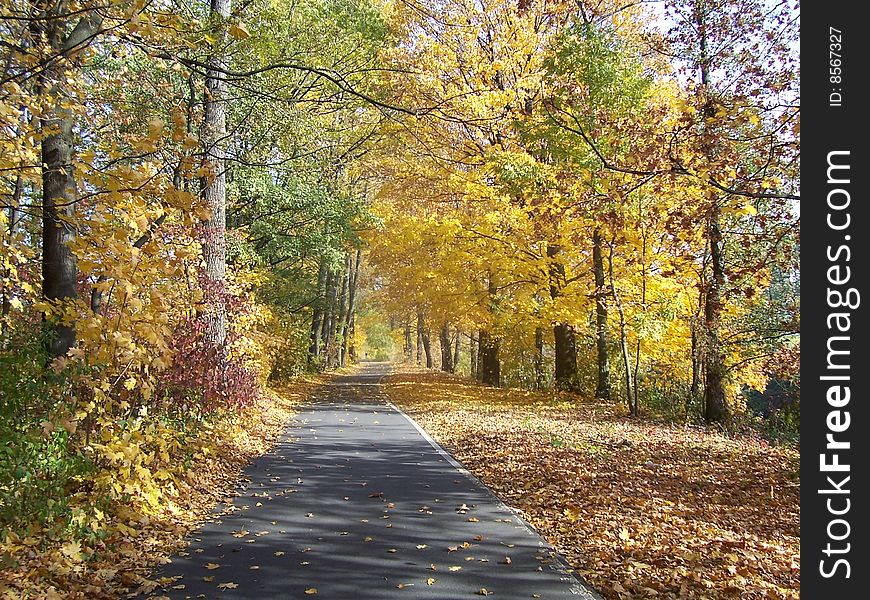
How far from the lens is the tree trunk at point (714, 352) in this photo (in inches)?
530

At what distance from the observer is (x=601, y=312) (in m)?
19.7

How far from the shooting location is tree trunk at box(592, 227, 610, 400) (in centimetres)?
1792

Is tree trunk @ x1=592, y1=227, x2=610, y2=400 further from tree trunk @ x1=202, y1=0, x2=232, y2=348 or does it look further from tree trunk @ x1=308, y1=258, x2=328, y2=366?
tree trunk @ x1=308, y1=258, x2=328, y2=366

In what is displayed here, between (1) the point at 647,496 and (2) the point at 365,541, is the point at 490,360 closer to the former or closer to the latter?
(1) the point at 647,496

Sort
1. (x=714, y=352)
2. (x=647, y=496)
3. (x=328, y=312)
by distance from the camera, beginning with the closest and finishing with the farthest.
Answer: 1. (x=647, y=496)
2. (x=714, y=352)
3. (x=328, y=312)

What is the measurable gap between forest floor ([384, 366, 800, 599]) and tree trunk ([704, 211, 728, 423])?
0.90 m

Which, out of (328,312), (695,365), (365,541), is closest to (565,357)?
(695,365)

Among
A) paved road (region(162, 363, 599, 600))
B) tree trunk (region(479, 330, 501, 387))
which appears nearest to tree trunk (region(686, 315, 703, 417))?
paved road (region(162, 363, 599, 600))

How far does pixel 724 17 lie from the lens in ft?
37.0

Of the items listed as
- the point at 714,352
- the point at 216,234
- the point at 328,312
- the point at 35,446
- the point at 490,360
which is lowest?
the point at 490,360

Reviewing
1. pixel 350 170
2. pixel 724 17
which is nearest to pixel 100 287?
pixel 724 17

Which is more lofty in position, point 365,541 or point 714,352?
point 714,352

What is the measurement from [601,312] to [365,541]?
14.6m
